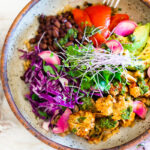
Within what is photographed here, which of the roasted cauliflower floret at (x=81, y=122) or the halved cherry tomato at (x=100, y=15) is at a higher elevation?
the halved cherry tomato at (x=100, y=15)

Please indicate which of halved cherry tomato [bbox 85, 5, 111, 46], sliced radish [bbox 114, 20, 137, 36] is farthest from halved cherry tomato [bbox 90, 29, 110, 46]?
sliced radish [bbox 114, 20, 137, 36]

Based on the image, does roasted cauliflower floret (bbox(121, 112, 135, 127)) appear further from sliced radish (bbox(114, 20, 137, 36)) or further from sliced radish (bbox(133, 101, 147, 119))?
sliced radish (bbox(114, 20, 137, 36))

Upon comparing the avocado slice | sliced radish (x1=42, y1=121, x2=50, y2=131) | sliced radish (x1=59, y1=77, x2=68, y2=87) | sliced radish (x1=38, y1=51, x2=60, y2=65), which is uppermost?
the avocado slice

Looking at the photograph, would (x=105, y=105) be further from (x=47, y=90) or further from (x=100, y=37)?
(x=100, y=37)

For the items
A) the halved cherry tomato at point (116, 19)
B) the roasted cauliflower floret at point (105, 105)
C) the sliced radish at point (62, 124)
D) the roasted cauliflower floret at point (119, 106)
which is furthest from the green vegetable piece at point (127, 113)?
the halved cherry tomato at point (116, 19)

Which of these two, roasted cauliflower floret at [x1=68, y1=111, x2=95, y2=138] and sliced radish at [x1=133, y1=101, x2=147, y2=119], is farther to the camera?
sliced radish at [x1=133, y1=101, x2=147, y2=119]

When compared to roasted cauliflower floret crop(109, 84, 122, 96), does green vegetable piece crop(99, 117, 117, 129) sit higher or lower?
lower

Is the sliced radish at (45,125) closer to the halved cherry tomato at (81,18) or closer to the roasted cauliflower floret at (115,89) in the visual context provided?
the roasted cauliflower floret at (115,89)
